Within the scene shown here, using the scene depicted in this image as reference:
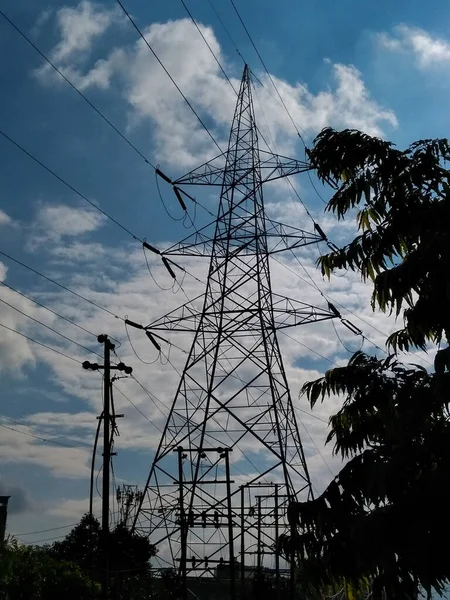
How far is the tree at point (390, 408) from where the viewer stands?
226 inches

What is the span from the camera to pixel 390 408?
7086mm

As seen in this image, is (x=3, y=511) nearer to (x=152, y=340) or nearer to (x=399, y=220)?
(x=152, y=340)

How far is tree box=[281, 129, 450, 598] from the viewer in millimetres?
5746

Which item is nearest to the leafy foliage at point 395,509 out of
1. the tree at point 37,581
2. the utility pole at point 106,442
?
the utility pole at point 106,442

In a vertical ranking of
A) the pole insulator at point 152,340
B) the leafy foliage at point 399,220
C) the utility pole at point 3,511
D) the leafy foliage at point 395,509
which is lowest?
the leafy foliage at point 395,509

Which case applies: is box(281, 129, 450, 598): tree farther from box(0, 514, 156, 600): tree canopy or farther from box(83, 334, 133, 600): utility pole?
box(0, 514, 156, 600): tree canopy

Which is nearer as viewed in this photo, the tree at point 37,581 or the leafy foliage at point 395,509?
the leafy foliage at point 395,509

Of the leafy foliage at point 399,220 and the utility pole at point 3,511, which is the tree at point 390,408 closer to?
the leafy foliage at point 399,220

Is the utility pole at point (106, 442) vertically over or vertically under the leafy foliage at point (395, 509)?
over

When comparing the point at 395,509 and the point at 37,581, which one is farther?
the point at 37,581

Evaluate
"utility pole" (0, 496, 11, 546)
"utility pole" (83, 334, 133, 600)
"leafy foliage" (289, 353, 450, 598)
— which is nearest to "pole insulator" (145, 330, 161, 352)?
"utility pole" (83, 334, 133, 600)

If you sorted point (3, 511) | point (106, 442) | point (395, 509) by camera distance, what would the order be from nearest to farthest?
1. point (395, 509)
2. point (106, 442)
3. point (3, 511)

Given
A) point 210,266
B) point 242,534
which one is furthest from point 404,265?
point 242,534

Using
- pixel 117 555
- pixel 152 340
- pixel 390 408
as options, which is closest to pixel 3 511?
pixel 117 555
